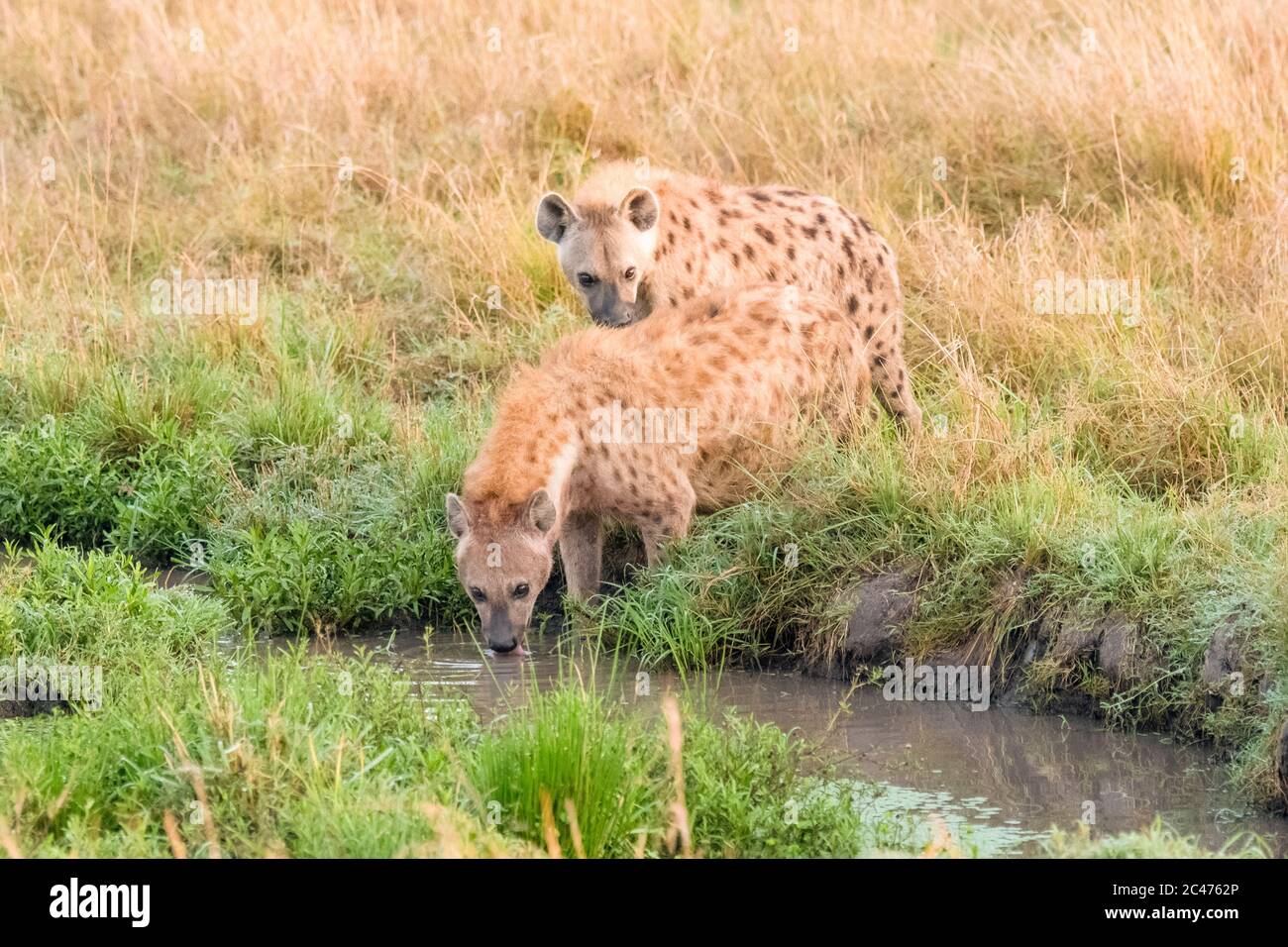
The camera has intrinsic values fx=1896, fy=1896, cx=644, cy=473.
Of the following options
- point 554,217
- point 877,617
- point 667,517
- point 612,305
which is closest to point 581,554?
point 667,517

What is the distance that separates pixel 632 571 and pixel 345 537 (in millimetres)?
1095

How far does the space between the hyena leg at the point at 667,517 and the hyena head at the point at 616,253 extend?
1.22 m

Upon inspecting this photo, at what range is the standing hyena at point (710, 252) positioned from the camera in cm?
776

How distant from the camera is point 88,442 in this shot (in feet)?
26.2

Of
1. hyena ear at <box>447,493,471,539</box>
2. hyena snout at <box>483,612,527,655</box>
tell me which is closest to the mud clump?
hyena snout at <box>483,612,527,655</box>

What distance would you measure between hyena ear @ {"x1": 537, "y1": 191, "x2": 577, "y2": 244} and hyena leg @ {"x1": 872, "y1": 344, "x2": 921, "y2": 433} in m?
1.42

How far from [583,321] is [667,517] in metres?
1.98

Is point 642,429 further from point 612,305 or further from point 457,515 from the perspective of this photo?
point 612,305

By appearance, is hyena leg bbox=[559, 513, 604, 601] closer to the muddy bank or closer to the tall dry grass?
the muddy bank

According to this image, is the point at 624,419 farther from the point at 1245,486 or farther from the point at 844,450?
the point at 1245,486

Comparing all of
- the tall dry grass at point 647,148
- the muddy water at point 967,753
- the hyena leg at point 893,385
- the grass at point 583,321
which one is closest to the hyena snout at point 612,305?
the grass at point 583,321

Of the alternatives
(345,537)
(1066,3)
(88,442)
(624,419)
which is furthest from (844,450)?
(1066,3)

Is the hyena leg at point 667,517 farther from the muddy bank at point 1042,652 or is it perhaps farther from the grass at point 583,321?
the muddy bank at point 1042,652

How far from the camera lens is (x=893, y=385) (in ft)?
25.4
